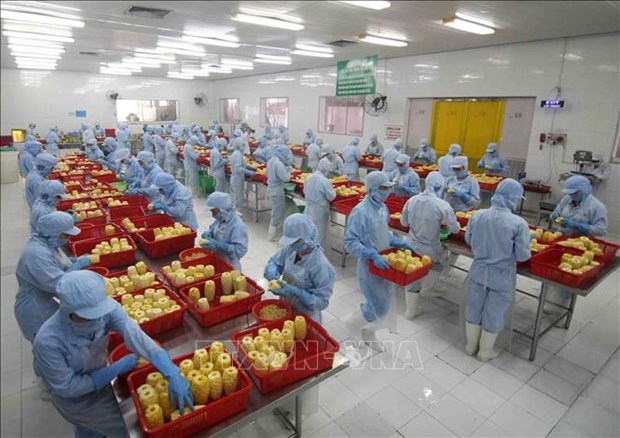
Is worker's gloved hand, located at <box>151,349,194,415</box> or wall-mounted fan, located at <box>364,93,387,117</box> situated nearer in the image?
worker's gloved hand, located at <box>151,349,194,415</box>

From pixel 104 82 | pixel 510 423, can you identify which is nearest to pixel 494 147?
pixel 510 423

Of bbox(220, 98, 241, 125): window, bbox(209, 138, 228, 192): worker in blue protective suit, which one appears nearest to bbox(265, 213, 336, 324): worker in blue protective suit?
bbox(209, 138, 228, 192): worker in blue protective suit

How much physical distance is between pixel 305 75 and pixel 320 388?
1212 cm

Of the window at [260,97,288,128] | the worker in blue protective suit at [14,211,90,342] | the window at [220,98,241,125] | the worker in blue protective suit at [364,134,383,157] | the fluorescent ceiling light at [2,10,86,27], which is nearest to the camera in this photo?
the worker in blue protective suit at [14,211,90,342]

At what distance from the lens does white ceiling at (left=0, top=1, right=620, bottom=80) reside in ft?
17.4

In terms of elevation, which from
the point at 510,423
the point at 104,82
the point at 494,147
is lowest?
the point at 510,423

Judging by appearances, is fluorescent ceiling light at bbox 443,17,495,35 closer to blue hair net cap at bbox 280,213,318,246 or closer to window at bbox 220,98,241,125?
blue hair net cap at bbox 280,213,318,246

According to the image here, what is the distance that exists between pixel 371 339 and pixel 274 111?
13.1 metres

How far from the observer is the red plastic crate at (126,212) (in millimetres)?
5022

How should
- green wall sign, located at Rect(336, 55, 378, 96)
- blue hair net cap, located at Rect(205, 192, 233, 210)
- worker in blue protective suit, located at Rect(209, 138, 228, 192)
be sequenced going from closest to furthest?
1. blue hair net cap, located at Rect(205, 192, 233, 210)
2. green wall sign, located at Rect(336, 55, 378, 96)
3. worker in blue protective suit, located at Rect(209, 138, 228, 192)

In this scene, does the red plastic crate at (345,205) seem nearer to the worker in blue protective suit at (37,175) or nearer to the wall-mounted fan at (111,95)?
the worker in blue protective suit at (37,175)

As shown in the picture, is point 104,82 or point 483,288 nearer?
point 483,288

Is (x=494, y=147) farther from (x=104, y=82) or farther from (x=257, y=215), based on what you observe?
(x=104, y=82)

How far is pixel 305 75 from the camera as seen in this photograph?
1364cm
